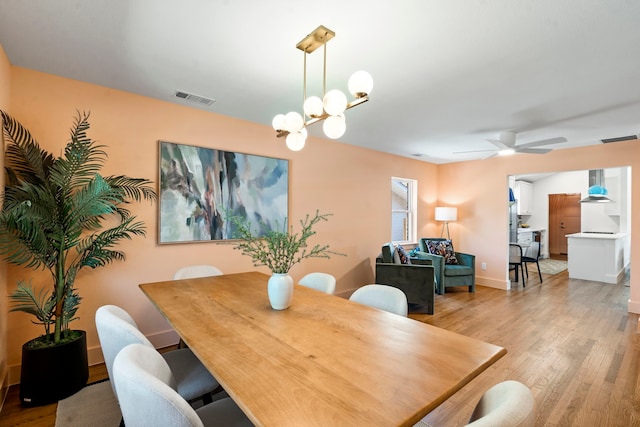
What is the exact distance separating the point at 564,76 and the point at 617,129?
84.7 inches

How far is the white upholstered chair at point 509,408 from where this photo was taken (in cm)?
74

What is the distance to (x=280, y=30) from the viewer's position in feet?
5.98

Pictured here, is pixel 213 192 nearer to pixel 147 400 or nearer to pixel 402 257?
pixel 147 400

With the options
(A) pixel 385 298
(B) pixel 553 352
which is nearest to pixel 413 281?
(B) pixel 553 352

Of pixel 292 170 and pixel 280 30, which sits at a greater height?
pixel 280 30

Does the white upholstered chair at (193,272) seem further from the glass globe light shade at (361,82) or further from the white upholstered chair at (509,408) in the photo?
the white upholstered chair at (509,408)

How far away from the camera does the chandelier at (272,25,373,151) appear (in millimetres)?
1543

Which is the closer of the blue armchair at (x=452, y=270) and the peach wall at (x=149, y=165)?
the peach wall at (x=149, y=165)

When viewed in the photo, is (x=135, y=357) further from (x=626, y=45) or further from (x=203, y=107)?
(x=626, y=45)

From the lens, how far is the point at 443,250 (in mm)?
5445

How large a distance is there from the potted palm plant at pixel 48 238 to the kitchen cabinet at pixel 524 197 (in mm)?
9739

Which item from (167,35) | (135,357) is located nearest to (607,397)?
(135,357)

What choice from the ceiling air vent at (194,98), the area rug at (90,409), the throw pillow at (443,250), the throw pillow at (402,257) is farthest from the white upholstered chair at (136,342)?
the throw pillow at (443,250)

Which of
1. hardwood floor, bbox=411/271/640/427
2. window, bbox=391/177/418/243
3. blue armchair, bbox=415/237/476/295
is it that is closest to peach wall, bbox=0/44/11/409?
hardwood floor, bbox=411/271/640/427
